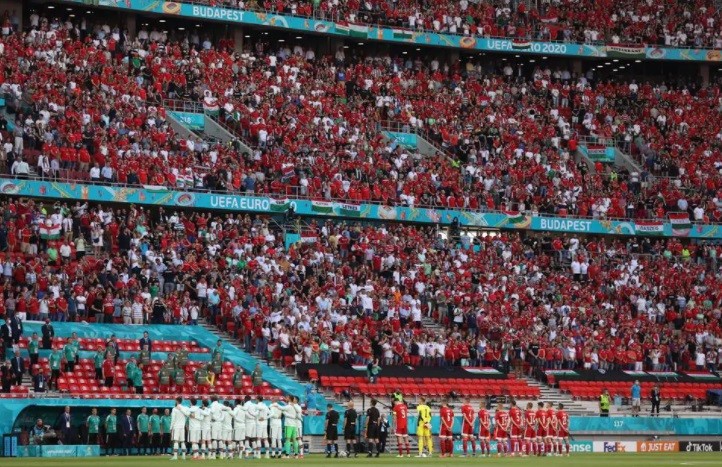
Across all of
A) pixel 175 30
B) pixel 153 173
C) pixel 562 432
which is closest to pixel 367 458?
pixel 562 432

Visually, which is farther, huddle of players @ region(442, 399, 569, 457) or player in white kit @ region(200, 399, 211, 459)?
huddle of players @ region(442, 399, 569, 457)

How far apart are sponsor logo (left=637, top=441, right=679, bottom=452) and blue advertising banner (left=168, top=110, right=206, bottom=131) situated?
910 inches

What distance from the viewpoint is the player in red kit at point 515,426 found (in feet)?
146

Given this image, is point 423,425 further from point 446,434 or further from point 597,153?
point 597,153

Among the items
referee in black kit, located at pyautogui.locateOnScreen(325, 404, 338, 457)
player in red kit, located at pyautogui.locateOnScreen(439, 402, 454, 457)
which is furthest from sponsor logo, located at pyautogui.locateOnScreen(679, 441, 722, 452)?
referee in black kit, located at pyautogui.locateOnScreen(325, 404, 338, 457)

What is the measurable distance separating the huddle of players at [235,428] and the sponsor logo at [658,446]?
47.3ft

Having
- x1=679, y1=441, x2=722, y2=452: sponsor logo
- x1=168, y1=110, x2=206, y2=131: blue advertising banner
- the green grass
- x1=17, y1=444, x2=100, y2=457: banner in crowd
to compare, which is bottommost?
x1=679, y1=441, x2=722, y2=452: sponsor logo

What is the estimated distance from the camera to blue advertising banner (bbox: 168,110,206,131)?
61750mm

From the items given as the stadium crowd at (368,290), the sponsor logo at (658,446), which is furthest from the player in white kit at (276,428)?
the sponsor logo at (658,446)

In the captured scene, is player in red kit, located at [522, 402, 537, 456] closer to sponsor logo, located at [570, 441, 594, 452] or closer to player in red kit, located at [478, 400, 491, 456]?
player in red kit, located at [478, 400, 491, 456]

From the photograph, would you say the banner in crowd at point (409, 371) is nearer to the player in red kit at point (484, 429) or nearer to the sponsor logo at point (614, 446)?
the sponsor logo at point (614, 446)

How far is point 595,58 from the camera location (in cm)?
7819

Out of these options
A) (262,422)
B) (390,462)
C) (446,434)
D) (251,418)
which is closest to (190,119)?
(251,418)

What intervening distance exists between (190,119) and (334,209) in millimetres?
7130
